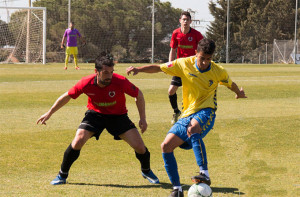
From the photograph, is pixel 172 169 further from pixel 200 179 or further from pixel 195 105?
pixel 195 105

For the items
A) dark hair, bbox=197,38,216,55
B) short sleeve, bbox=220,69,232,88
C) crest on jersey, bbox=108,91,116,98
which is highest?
dark hair, bbox=197,38,216,55

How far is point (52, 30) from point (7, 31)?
325 inches

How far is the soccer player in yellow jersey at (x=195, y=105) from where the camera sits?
224 inches

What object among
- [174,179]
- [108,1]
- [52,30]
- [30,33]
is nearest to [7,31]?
[30,33]

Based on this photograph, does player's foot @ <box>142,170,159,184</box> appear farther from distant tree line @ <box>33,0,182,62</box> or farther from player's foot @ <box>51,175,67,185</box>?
distant tree line @ <box>33,0,182,62</box>

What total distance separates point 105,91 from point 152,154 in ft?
6.48

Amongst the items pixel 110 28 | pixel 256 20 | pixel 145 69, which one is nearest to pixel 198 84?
pixel 145 69

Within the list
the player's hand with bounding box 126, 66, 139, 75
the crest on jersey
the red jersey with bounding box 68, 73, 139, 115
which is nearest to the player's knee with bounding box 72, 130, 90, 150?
the red jersey with bounding box 68, 73, 139, 115

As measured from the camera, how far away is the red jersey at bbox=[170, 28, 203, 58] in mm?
11852

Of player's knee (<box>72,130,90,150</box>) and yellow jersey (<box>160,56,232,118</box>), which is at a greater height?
yellow jersey (<box>160,56,232,118</box>)

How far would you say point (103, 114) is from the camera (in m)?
6.28

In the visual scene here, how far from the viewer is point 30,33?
35.3 meters

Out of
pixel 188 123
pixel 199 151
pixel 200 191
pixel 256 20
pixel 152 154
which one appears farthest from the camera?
pixel 256 20

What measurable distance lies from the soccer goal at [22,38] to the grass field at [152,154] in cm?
2212
